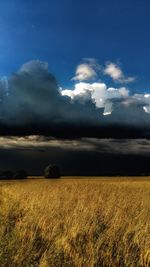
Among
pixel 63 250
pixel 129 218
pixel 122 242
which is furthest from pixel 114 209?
pixel 63 250

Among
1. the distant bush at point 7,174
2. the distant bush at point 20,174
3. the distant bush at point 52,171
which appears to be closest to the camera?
the distant bush at point 52,171

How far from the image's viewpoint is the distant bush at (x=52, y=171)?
2437 inches

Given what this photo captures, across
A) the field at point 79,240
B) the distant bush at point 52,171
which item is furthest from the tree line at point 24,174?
the field at point 79,240

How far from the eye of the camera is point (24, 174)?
66250 mm

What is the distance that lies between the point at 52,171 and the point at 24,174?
578 centimetres

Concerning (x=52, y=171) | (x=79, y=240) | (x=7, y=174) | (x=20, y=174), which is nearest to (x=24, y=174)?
(x=20, y=174)

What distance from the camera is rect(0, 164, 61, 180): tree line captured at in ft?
204

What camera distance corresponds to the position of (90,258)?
804 centimetres

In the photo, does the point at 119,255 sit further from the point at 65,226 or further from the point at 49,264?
the point at 65,226

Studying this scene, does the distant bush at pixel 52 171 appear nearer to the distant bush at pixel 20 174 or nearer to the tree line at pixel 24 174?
the tree line at pixel 24 174

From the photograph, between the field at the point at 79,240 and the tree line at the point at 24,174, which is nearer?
the field at the point at 79,240

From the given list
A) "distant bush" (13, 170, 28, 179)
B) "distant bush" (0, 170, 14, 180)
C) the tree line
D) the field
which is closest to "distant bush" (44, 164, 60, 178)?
the tree line

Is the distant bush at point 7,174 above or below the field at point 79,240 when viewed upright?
above

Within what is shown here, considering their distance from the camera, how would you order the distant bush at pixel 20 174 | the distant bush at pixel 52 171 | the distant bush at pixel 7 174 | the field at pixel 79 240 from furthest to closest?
the distant bush at pixel 7 174, the distant bush at pixel 20 174, the distant bush at pixel 52 171, the field at pixel 79 240
